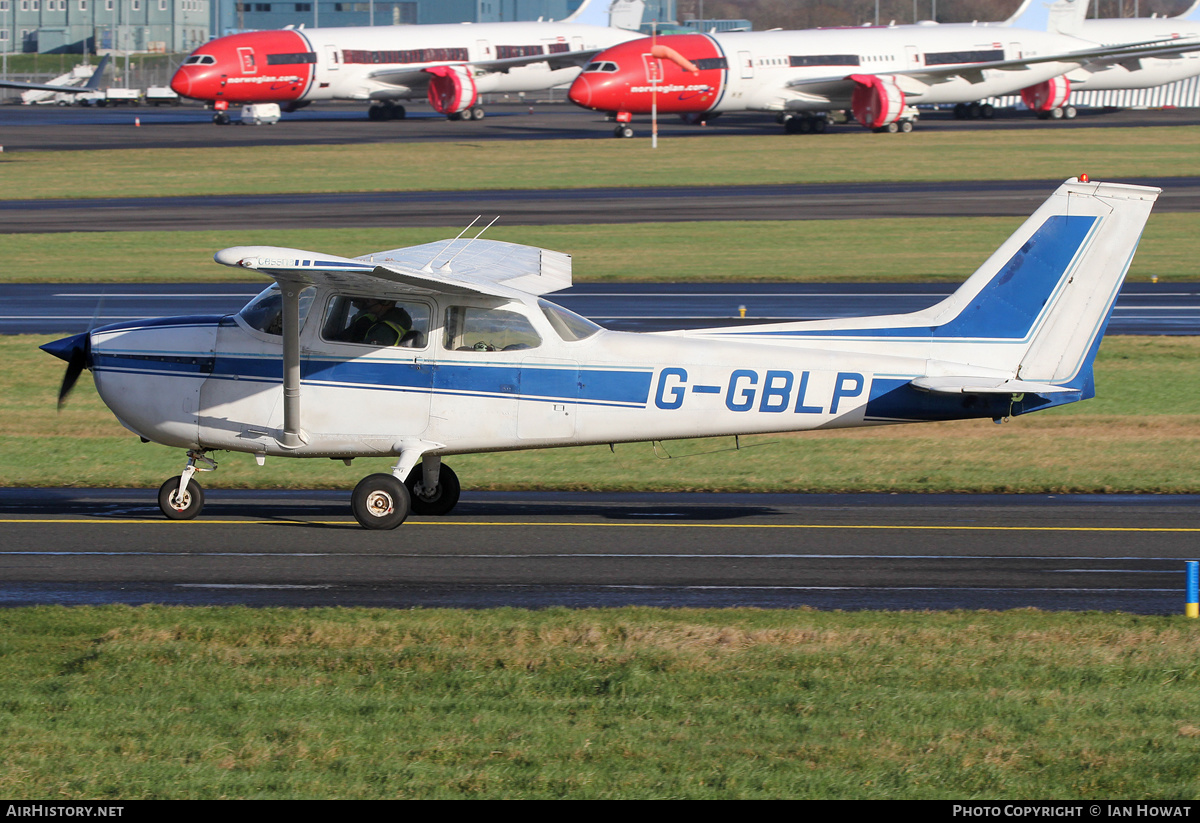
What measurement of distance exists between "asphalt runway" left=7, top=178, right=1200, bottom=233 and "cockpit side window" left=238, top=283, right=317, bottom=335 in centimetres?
2779

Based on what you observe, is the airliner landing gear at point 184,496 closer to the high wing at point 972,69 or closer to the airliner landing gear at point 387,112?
the high wing at point 972,69

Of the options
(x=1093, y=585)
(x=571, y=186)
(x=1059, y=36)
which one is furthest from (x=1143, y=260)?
(x=1059, y=36)

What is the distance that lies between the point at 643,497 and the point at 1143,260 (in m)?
25.2

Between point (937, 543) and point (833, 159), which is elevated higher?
point (833, 159)

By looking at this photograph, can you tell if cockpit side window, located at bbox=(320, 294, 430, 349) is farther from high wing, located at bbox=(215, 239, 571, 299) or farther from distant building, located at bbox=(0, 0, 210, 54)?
distant building, located at bbox=(0, 0, 210, 54)

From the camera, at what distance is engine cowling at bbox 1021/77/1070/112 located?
282ft

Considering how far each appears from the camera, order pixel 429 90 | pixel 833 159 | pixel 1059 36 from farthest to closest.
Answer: pixel 429 90 < pixel 1059 36 < pixel 833 159

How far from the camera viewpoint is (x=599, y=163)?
6253 centimetres

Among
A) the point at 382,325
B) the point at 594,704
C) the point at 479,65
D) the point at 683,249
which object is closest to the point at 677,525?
the point at 382,325

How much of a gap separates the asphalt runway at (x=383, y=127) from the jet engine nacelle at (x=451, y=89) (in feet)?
3.77

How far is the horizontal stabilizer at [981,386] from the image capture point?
13.9 m

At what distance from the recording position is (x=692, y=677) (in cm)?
922

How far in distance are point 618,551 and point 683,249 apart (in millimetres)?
26366

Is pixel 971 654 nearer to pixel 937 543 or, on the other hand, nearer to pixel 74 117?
pixel 937 543
